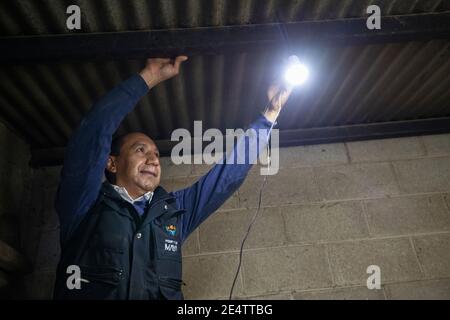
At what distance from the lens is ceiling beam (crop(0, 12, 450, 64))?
69.7 inches

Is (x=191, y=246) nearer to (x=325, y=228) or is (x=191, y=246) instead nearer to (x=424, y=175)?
(x=325, y=228)

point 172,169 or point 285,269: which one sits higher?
point 172,169

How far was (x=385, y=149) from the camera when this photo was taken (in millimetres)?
2912

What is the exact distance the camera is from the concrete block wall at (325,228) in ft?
7.92

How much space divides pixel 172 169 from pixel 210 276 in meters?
0.92

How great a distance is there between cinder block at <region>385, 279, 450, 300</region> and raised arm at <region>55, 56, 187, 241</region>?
7.04 ft

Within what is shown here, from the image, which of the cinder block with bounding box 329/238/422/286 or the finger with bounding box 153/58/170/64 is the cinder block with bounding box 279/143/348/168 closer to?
the cinder block with bounding box 329/238/422/286

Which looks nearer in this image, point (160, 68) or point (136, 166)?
Result: point (160, 68)

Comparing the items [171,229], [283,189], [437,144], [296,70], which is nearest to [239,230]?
[283,189]

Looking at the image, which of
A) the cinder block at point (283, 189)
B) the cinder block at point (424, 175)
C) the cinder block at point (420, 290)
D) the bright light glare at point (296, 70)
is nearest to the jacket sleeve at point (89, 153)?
the bright light glare at point (296, 70)

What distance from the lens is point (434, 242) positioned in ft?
8.40

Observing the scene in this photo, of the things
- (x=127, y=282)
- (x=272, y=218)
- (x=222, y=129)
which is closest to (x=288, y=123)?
(x=222, y=129)

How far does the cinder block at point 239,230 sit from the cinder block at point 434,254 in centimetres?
105

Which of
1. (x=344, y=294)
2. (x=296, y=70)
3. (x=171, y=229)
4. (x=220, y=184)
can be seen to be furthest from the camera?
(x=344, y=294)
